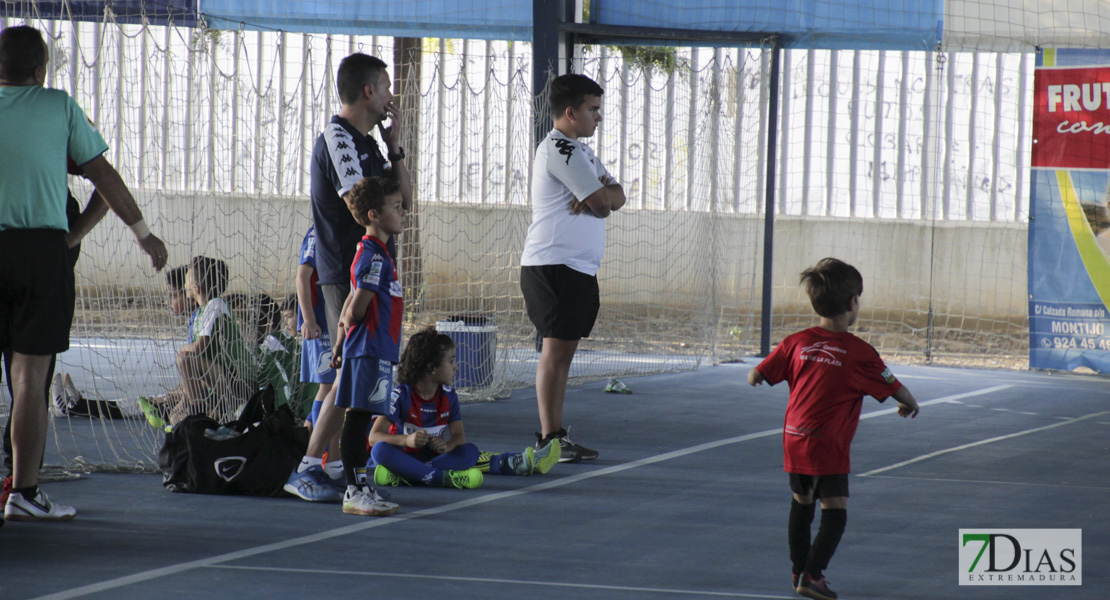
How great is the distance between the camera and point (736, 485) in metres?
4.52

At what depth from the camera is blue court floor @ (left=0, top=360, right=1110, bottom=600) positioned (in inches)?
120

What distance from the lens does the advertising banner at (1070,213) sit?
8.51 meters

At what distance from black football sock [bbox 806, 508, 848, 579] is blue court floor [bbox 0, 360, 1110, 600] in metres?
0.12

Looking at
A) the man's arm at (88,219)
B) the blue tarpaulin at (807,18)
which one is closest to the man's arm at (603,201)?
the man's arm at (88,219)

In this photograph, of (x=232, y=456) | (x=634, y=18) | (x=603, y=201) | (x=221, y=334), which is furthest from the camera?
(x=634, y=18)

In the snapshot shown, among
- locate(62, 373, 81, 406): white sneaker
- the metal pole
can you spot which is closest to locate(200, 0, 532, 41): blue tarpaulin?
the metal pole

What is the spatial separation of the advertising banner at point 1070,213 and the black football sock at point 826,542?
21.1 feet

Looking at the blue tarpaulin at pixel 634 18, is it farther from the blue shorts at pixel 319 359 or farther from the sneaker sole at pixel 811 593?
the sneaker sole at pixel 811 593

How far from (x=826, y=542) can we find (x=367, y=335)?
1.66m

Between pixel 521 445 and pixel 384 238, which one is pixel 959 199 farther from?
pixel 384 238

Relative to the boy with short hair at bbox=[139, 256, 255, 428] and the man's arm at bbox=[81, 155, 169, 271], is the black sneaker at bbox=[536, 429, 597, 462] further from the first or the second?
the man's arm at bbox=[81, 155, 169, 271]

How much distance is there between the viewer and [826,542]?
3008mm

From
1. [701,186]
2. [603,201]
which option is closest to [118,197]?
[603,201]

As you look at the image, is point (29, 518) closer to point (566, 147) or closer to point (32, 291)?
point (32, 291)
